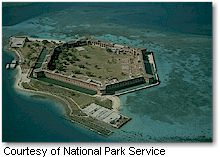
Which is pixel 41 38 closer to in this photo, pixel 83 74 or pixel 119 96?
pixel 83 74

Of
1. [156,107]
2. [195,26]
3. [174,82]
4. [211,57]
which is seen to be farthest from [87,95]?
[195,26]

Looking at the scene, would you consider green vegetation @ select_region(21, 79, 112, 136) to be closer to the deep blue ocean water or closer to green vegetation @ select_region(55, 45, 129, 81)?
the deep blue ocean water

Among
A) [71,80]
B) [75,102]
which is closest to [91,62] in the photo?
[71,80]

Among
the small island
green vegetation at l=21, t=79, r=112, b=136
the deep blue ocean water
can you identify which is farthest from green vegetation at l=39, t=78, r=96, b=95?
the deep blue ocean water

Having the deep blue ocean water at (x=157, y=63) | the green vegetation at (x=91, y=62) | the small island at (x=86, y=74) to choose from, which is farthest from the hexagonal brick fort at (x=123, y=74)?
the deep blue ocean water at (x=157, y=63)

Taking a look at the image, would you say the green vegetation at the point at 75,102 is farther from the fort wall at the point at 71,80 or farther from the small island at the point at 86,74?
→ the fort wall at the point at 71,80

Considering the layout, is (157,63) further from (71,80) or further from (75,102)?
(75,102)
